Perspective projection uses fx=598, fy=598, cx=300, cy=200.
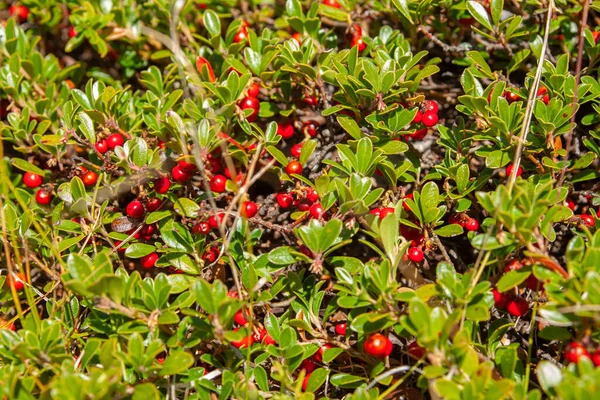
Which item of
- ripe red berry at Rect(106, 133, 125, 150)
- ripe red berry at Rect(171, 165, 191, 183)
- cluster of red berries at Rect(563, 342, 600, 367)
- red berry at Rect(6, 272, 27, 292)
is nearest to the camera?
cluster of red berries at Rect(563, 342, 600, 367)

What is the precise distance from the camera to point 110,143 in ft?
8.54

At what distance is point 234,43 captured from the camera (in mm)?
2820

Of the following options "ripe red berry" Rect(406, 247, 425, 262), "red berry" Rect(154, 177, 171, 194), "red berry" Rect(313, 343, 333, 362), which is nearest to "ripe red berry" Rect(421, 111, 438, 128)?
"ripe red berry" Rect(406, 247, 425, 262)

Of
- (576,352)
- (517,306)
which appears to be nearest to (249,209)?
(517,306)

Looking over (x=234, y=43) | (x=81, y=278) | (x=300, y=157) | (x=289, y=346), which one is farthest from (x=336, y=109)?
(x=81, y=278)

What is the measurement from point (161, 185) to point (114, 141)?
0.32 metres

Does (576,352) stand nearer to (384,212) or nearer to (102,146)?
(384,212)

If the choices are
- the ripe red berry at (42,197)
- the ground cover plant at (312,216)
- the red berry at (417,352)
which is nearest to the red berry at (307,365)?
the ground cover plant at (312,216)

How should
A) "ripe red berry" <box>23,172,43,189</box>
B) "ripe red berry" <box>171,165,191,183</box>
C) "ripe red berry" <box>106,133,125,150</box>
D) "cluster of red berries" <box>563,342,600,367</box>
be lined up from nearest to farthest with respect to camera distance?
"cluster of red berries" <box>563,342,600,367</box>, "ripe red berry" <box>171,165,191,183</box>, "ripe red berry" <box>106,133,125,150</box>, "ripe red berry" <box>23,172,43,189</box>

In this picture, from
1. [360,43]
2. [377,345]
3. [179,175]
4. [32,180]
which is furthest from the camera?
[360,43]

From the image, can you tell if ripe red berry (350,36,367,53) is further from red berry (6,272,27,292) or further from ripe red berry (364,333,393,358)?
red berry (6,272,27,292)

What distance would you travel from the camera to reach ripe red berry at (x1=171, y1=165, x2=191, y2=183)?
2.46 meters

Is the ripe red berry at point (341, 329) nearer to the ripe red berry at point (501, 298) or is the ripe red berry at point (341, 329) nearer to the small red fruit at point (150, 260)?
the ripe red berry at point (501, 298)

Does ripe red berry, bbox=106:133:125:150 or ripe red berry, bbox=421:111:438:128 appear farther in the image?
ripe red berry, bbox=106:133:125:150
